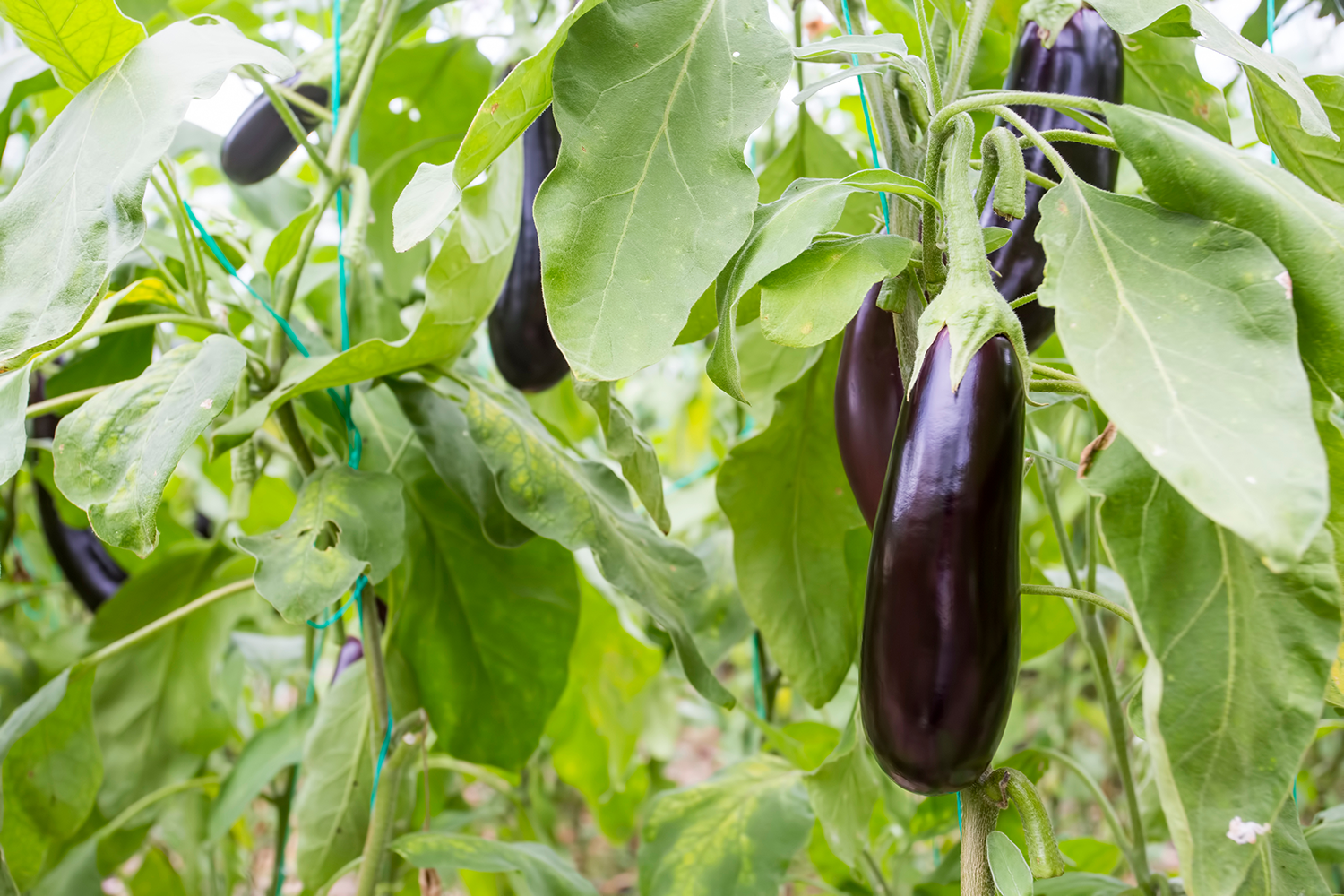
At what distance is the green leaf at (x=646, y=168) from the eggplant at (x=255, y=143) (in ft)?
1.41

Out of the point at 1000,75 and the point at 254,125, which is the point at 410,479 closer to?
the point at 254,125

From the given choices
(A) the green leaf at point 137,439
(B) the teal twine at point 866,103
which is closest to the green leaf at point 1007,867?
(B) the teal twine at point 866,103

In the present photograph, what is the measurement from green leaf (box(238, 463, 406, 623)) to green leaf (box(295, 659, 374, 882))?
0.21 m

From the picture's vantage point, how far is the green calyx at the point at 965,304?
313 millimetres

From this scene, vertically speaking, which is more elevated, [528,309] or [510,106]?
[510,106]

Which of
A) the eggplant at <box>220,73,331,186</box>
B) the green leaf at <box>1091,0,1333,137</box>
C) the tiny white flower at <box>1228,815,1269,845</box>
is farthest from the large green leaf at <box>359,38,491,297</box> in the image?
the tiny white flower at <box>1228,815,1269,845</box>

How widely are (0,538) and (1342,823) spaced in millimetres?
1146

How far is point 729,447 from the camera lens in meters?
0.67

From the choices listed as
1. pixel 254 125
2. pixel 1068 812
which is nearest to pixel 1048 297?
pixel 254 125

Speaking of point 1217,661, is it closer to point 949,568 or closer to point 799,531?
point 949,568

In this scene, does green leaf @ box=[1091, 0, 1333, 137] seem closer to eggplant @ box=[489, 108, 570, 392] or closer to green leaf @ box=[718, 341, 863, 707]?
green leaf @ box=[718, 341, 863, 707]

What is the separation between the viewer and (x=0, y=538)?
3.27 ft

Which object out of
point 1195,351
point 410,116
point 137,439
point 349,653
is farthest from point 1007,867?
point 410,116

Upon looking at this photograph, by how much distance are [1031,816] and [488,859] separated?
36 centimetres
